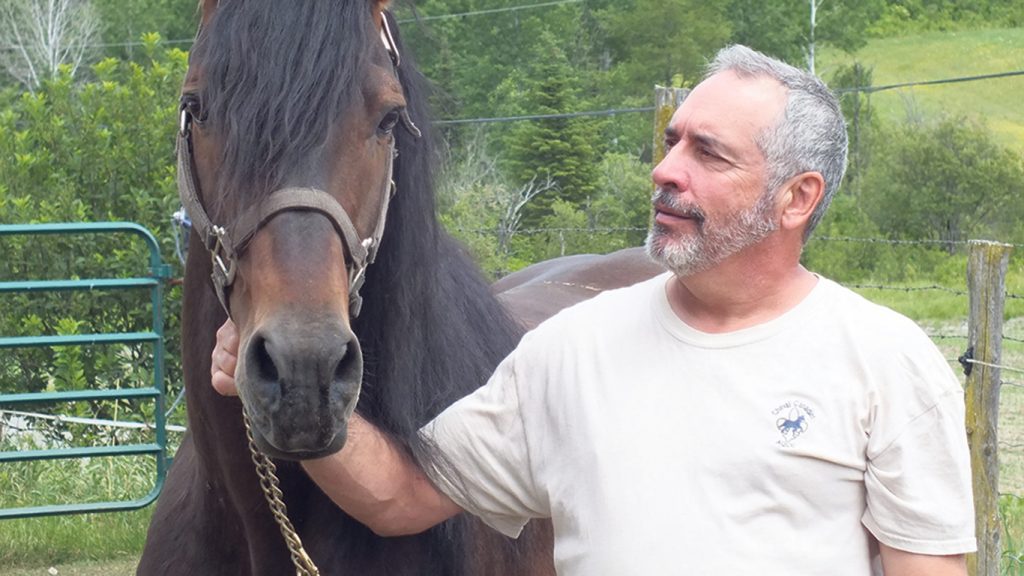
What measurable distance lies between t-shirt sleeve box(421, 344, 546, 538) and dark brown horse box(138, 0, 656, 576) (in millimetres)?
45

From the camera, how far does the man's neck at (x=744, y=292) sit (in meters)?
2.05

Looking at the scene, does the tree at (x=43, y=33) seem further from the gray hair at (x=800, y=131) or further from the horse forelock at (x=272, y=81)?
the gray hair at (x=800, y=131)

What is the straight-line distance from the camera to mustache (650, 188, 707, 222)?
6.63 feet

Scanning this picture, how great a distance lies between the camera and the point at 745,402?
6.48 ft

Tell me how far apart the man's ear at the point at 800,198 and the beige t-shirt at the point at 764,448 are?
0.13 m

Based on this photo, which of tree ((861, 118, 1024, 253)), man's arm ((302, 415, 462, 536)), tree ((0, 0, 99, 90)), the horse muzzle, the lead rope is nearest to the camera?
the horse muzzle

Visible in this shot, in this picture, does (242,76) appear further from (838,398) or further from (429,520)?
(838,398)

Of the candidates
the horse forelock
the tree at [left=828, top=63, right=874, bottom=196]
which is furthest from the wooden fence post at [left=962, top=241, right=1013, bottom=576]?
the tree at [left=828, top=63, right=874, bottom=196]

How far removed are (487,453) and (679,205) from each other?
547 mm

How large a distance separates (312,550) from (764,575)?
87cm

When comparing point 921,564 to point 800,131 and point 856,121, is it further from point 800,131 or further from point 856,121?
point 856,121

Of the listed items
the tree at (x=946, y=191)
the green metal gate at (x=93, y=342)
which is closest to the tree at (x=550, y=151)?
the tree at (x=946, y=191)

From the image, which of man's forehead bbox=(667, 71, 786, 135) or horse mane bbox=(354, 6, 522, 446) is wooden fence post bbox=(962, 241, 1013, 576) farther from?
man's forehead bbox=(667, 71, 786, 135)

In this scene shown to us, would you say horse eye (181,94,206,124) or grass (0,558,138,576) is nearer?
horse eye (181,94,206,124)
